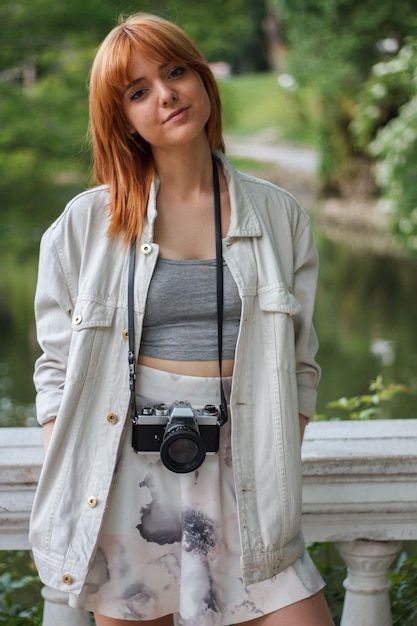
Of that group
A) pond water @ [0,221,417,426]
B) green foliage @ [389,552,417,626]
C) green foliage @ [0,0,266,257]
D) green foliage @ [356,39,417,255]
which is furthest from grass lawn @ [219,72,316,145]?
green foliage @ [389,552,417,626]

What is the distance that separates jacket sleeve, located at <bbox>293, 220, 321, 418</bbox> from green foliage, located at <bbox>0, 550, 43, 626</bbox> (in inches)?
32.9

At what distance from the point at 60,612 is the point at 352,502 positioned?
0.58m

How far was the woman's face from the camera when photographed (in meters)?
1.60

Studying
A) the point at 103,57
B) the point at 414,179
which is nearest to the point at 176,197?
the point at 103,57

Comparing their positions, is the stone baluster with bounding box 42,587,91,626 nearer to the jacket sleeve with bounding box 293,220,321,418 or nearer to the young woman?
the young woman

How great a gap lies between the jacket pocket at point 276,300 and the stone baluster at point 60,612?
0.68 meters

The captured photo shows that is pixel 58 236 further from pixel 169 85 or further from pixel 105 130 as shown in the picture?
pixel 169 85

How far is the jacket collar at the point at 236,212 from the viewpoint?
63.6 inches

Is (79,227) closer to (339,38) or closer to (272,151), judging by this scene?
(339,38)

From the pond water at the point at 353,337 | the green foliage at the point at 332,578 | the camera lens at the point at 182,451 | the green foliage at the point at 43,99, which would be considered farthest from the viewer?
the green foliage at the point at 43,99

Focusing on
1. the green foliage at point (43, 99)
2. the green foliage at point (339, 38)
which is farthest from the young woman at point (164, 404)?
the green foliage at point (339, 38)

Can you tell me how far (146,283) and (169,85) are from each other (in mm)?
336

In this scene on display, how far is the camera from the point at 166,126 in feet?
5.26

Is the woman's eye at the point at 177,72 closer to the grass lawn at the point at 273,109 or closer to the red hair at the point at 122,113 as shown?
the red hair at the point at 122,113
